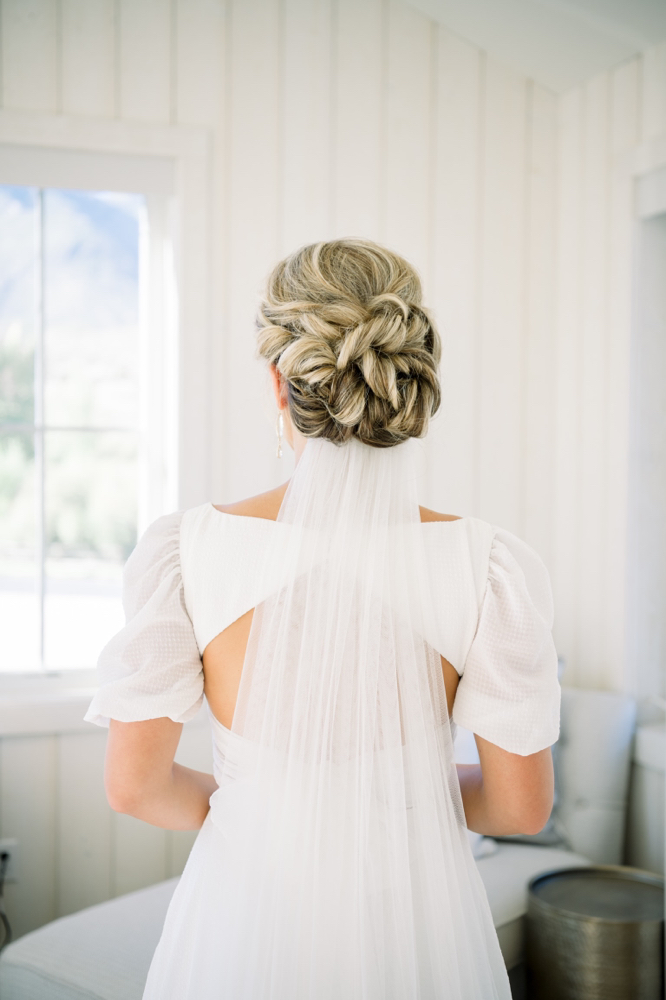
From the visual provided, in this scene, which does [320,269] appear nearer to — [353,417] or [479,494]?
[353,417]

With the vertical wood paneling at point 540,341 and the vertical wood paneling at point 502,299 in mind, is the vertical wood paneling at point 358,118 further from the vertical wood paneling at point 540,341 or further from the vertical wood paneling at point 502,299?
the vertical wood paneling at point 540,341

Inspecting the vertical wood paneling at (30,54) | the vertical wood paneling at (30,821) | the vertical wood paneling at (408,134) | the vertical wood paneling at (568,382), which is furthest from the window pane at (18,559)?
the vertical wood paneling at (568,382)

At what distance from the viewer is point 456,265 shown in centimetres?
254

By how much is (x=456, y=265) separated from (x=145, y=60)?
1.05 metres

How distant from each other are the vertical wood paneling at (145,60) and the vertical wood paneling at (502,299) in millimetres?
965

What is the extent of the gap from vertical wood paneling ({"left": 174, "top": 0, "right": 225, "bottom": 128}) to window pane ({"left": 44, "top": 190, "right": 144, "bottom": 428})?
29 cm

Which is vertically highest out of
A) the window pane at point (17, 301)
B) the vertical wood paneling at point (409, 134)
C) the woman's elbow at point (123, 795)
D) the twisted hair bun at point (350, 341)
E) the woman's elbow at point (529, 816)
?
the vertical wood paneling at point (409, 134)

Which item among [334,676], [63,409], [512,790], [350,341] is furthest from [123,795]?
[63,409]

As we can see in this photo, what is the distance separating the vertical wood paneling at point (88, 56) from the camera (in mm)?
2207

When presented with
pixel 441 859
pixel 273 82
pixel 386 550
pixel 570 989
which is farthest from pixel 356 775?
pixel 273 82

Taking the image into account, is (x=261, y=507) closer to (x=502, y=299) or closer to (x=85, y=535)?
(x=85, y=535)

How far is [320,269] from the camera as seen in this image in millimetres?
957

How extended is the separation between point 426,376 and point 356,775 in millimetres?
486

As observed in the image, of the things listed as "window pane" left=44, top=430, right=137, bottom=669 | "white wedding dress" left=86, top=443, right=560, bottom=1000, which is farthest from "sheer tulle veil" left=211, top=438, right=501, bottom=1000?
"window pane" left=44, top=430, right=137, bottom=669
